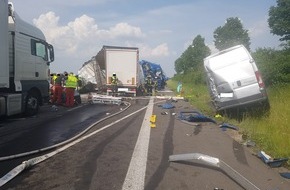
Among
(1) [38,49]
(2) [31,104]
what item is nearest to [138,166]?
(2) [31,104]

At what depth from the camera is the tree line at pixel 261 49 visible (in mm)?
16775

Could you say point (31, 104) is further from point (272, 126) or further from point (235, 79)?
point (272, 126)

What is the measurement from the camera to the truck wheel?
13209mm

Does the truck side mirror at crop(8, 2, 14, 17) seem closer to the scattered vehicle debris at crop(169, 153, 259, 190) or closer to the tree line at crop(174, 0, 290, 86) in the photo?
the scattered vehicle debris at crop(169, 153, 259, 190)

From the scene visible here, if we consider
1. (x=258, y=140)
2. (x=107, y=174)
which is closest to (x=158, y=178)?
(x=107, y=174)

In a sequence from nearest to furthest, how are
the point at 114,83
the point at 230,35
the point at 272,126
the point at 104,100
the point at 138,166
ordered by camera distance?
1. the point at 138,166
2. the point at 272,126
3. the point at 104,100
4. the point at 114,83
5. the point at 230,35

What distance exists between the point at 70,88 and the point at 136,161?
38.8ft

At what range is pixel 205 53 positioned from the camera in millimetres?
63812

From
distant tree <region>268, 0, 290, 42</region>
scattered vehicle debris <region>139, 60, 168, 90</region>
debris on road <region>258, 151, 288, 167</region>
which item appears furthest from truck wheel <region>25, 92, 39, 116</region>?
distant tree <region>268, 0, 290, 42</region>

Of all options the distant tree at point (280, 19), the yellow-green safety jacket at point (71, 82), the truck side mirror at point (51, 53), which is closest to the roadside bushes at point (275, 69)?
the yellow-green safety jacket at point (71, 82)

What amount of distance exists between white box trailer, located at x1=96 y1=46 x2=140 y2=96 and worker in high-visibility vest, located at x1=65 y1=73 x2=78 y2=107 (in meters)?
6.39

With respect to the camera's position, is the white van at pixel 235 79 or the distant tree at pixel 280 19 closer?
the white van at pixel 235 79

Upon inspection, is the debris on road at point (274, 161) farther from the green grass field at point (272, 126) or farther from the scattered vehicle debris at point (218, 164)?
the scattered vehicle debris at point (218, 164)

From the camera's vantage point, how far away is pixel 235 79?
11.1 metres
